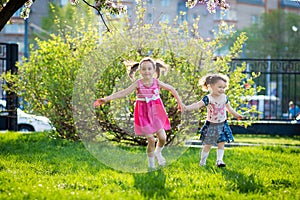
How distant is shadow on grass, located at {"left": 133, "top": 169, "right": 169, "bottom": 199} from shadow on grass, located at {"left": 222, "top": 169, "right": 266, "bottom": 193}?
2.14 feet

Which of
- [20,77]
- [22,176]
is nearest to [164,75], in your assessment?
[22,176]

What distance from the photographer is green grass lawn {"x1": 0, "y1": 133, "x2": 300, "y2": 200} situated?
5086mm

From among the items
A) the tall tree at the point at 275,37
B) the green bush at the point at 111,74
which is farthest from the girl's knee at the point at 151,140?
the tall tree at the point at 275,37

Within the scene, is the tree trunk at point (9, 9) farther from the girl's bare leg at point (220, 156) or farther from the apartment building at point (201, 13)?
the apartment building at point (201, 13)

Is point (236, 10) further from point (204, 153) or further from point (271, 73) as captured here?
point (204, 153)

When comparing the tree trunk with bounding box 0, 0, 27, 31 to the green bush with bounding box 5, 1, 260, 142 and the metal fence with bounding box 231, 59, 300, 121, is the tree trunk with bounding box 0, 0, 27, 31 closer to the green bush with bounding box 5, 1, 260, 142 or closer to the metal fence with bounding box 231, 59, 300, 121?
the green bush with bounding box 5, 1, 260, 142

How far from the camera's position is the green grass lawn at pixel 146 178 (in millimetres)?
5086

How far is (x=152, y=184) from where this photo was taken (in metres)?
5.59

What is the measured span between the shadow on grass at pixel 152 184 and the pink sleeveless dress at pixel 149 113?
20.4 inches

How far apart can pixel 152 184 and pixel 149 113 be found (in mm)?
1233

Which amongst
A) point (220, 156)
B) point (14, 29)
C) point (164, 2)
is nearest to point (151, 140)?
point (220, 156)

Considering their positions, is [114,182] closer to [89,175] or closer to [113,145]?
[89,175]

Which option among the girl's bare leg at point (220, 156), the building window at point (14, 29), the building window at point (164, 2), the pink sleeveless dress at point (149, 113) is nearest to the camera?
the pink sleeveless dress at point (149, 113)

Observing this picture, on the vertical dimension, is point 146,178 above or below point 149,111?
below
